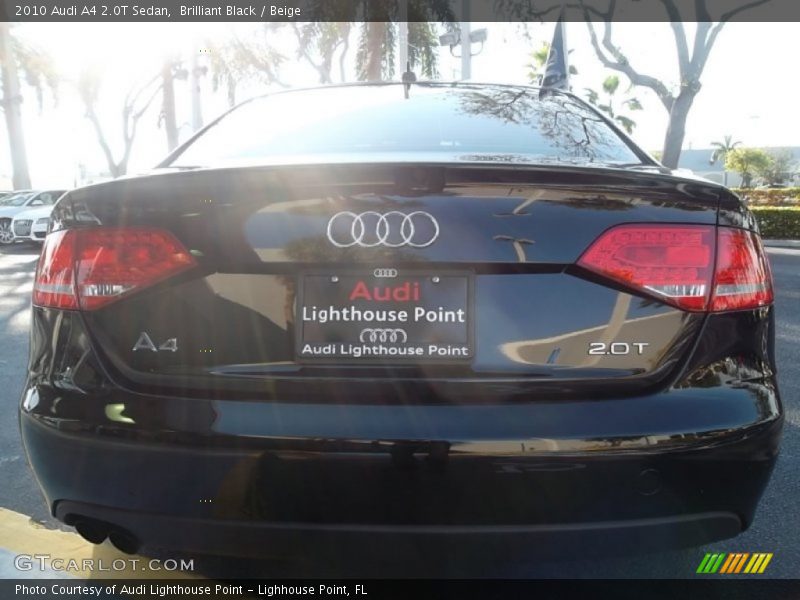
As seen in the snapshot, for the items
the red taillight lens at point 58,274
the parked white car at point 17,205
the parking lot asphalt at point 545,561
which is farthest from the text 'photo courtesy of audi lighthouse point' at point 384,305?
the parked white car at point 17,205

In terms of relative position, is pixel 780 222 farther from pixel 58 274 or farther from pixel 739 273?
pixel 58 274

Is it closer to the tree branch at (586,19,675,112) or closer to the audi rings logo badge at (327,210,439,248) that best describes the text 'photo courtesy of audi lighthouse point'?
the audi rings logo badge at (327,210,439,248)

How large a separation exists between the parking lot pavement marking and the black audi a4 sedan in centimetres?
67

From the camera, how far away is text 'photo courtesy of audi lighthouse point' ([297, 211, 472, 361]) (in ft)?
5.35

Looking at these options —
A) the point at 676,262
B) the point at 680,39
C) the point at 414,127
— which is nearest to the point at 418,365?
the point at 676,262

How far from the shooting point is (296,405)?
5.39 ft

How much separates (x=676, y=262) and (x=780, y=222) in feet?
61.9

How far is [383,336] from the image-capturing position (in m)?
1.66

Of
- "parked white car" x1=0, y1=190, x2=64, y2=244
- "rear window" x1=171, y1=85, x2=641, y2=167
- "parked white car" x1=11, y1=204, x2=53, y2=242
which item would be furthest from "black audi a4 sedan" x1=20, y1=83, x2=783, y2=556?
"parked white car" x1=0, y1=190, x2=64, y2=244

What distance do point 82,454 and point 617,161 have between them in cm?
165

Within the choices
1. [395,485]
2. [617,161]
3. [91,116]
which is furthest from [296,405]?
[91,116]

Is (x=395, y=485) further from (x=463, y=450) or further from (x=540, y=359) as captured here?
(x=540, y=359)

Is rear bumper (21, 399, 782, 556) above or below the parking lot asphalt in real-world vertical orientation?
above

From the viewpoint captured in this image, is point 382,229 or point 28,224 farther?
point 28,224
